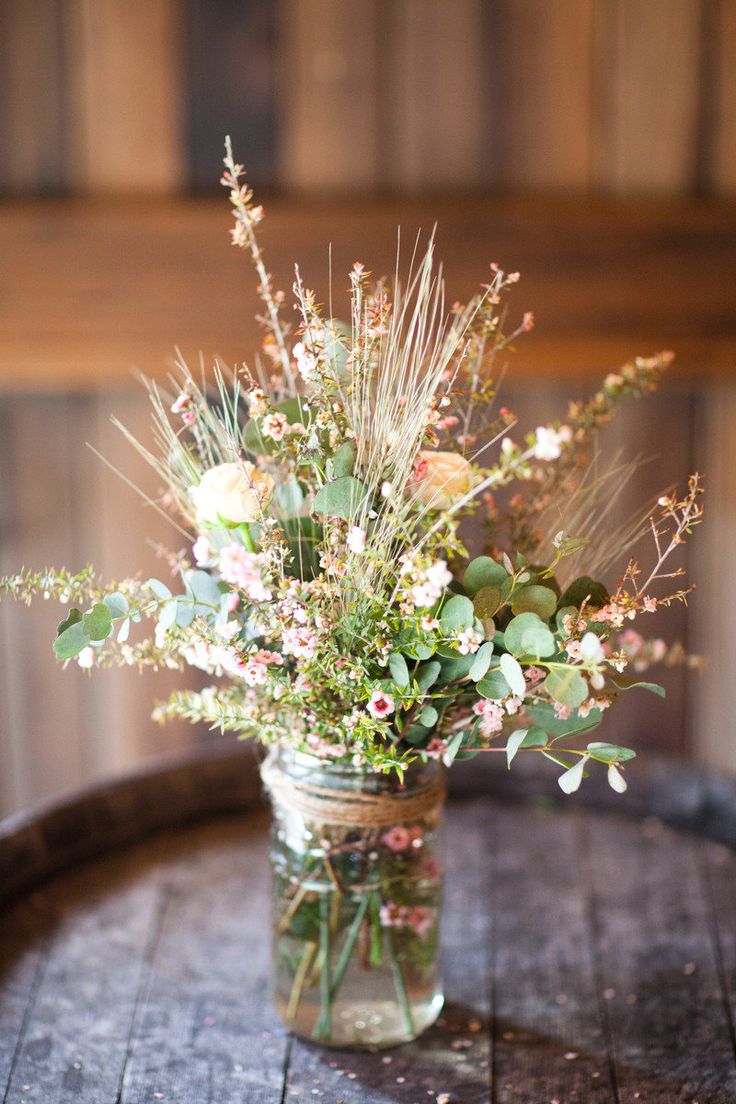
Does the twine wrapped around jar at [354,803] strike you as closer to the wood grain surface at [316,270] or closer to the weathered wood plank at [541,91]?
the wood grain surface at [316,270]

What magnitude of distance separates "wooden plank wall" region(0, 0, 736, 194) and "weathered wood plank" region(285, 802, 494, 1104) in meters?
1.30

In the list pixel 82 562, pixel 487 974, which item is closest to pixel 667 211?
pixel 82 562

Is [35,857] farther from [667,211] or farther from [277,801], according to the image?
[667,211]

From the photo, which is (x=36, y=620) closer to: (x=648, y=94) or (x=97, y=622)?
(x=97, y=622)

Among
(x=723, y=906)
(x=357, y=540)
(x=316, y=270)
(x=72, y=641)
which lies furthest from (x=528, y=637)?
(x=316, y=270)

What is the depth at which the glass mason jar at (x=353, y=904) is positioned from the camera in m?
0.98

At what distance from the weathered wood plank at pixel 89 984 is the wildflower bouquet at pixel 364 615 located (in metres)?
0.19

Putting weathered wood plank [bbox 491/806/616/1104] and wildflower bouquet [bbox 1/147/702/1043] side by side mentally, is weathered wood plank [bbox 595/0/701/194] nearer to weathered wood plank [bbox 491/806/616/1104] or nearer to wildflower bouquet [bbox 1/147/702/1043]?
wildflower bouquet [bbox 1/147/702/1043]

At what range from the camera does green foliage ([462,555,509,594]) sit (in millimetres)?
876

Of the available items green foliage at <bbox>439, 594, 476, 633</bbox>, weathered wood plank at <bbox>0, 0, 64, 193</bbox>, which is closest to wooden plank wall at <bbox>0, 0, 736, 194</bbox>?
weathered wood plank at <bbox>0, 0, 64, 193</bbox>

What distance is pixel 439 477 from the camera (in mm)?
852

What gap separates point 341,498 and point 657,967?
2.18 ft

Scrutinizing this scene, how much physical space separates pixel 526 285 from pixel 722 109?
1.62ft

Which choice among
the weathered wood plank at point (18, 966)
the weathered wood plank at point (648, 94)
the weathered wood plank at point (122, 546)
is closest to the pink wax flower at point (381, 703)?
the weathered wood plank at point (18, 966)
